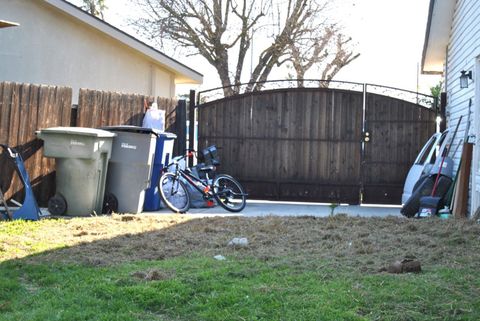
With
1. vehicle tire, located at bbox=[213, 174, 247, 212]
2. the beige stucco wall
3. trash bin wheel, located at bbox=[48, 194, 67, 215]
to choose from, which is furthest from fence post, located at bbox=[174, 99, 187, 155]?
trash bin wheel, located at bbox=[48, 194, 67, 215]

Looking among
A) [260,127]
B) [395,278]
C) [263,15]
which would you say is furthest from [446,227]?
[263,15]

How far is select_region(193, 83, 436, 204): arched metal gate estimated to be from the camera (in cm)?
1227

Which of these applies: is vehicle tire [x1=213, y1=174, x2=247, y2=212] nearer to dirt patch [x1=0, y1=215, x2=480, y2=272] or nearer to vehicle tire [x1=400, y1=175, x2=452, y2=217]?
dirt patch [x1=0, y1=215, x2=480, y2=272]

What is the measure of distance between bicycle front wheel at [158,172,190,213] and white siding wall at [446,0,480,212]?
4.96 meters

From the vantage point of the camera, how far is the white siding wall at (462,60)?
31.0 feet

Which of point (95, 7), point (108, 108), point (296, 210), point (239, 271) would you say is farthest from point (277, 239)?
point (95, 7)

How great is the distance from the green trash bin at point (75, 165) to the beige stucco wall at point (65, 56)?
167 inches

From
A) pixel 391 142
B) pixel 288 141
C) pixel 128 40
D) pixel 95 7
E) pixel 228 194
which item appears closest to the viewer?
pixel 228 194

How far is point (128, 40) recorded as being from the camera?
13.9 meters

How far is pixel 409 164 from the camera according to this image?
12.2 metres

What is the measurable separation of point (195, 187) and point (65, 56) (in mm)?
5201

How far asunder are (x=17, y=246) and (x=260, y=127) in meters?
6.93

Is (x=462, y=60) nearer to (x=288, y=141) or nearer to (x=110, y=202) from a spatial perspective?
(x=288, y=141)

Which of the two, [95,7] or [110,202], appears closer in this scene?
[110,202]
